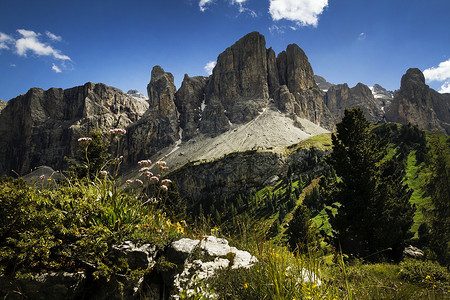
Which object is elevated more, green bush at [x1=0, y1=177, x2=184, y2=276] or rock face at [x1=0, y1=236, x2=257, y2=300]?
green bush at [x1=0, y1=177, x2=184, y2=276]

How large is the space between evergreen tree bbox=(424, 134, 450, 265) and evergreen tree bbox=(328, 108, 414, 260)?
46.8 feet

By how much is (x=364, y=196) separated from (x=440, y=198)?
1999cm

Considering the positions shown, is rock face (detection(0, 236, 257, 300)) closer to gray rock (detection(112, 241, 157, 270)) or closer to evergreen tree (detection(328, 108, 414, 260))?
gray rock (detection(112, 241, 157, 270))

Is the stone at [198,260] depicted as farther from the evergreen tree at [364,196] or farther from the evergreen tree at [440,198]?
the evergreen tree at [440,198]

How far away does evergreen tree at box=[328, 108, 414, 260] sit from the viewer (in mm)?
17062

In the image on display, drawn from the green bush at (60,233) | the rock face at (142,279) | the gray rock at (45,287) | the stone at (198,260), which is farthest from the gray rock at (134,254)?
the gray rock at (45,287)

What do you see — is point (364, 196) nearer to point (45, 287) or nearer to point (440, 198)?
point (45, 287)

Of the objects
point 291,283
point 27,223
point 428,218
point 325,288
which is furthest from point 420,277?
point 428,218

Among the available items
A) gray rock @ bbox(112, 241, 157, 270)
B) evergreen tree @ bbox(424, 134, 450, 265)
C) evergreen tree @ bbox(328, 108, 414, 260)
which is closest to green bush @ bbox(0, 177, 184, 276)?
gray rock @ bbox(112, 241, 157, 270)

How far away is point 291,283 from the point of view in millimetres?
3699

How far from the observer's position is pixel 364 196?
57.4 feet

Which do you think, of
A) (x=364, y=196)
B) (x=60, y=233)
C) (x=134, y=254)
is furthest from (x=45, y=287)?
(x=364, y=196)

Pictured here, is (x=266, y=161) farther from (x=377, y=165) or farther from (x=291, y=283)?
(x=291, y=283)

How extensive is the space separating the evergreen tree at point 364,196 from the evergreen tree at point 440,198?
561 inches
